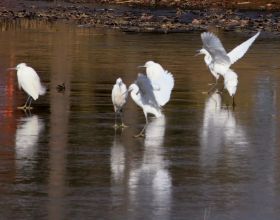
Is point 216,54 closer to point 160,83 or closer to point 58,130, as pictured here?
point 160,83

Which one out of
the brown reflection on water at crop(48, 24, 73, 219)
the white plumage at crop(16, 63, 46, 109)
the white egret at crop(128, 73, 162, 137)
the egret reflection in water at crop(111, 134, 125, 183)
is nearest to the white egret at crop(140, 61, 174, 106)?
the white egret at crop(128, 73, 162, 137)

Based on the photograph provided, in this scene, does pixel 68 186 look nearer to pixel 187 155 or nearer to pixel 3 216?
pixel 3 216

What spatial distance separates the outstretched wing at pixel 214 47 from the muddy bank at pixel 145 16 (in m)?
19.5

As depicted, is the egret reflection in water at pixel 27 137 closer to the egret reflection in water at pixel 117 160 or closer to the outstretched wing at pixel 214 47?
the egret reflection in water at pixel 117 160

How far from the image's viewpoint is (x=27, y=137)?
15.0 metres

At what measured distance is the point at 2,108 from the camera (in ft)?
59.0

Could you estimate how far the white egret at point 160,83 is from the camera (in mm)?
16297

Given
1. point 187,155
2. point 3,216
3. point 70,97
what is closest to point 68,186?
point 3,216

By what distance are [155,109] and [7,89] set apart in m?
5.69

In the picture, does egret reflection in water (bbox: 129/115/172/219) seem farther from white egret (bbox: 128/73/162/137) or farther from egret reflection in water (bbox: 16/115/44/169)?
egret reflection in water (bbox: 16/115/44/169)

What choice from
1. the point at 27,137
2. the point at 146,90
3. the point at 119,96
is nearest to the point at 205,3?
the point at 119,96

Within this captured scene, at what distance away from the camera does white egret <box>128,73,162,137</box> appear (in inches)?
598

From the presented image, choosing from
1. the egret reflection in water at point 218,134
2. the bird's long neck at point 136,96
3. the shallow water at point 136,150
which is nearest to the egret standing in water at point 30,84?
the shallow water at point 136,150

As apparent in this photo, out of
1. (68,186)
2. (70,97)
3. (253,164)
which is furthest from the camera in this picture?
(70,97)
